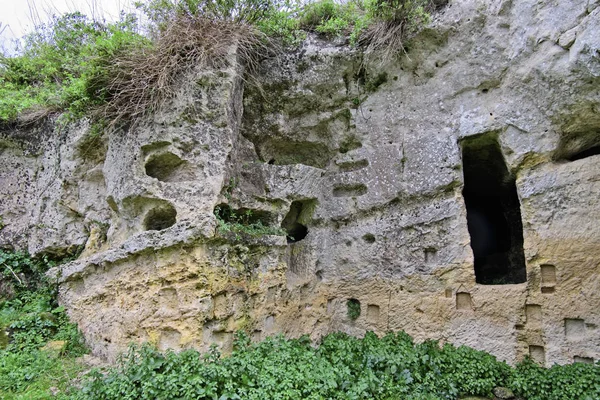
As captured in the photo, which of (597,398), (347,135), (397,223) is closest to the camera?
(597,398)

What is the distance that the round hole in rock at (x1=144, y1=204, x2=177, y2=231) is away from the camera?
5.17 m

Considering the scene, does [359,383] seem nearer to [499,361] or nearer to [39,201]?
[499,361]

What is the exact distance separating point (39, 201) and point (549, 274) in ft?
24.6

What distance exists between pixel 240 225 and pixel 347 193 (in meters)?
1.94

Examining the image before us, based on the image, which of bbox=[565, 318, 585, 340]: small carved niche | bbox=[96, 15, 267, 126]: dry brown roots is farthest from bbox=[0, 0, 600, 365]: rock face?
bbox=[96, 15, 267, 126]: dry brown roots

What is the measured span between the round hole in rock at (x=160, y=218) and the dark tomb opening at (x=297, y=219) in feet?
6.04

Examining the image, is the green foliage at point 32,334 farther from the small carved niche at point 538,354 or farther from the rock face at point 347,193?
the small carved niche at point 538,354

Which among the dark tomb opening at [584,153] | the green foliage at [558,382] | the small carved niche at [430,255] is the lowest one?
the green foliage at [558,382]

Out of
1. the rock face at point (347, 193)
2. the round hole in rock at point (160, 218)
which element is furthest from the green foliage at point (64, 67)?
the round hole in rock at point (160, 218)

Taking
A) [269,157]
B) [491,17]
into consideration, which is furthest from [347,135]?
[491,17]

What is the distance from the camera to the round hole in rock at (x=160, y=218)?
5172 mm

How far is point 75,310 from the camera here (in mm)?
5539

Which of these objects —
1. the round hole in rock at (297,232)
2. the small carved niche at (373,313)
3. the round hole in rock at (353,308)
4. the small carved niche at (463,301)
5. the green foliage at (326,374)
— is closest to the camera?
the green foliage at (326,374)

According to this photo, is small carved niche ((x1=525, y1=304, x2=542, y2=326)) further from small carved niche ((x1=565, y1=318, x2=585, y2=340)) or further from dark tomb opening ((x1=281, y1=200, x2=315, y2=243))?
dark tomb opening ((x1=281, y1=200, x2=315, y2=243))
